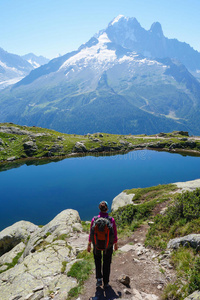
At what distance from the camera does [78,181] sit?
61156 mm

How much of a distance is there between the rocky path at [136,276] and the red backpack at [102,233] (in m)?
2.35

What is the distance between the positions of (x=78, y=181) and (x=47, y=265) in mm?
46750

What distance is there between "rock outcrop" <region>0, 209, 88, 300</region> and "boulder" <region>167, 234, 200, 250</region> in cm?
672

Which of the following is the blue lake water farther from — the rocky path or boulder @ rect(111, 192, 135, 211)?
the rocky path

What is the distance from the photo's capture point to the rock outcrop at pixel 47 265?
11461 millimetres

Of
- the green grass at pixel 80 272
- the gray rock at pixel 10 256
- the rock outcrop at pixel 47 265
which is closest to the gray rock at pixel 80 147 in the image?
the rock outcrop at pixel 47 265

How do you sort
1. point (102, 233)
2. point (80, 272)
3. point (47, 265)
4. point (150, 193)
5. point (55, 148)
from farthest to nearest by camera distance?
point (55, 148)
point (150, 193)
point (47, 265)
point (80, 272)
point (102, 233)

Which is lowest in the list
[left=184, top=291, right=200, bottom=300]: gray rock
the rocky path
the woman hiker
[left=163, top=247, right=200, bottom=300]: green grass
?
the rocky path

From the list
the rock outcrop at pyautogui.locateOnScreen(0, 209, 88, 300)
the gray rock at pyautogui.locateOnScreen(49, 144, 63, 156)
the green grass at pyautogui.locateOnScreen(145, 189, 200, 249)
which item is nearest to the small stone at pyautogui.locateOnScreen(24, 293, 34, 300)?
the rock outcrop at pyautogui.locateOnScreen(0, 209, 88, 300)

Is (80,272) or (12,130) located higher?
(12,130)

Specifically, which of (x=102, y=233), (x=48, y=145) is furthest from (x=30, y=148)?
(x=102, y=233)

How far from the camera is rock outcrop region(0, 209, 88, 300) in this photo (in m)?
11.5

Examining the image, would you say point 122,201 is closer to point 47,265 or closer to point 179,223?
point 179,223

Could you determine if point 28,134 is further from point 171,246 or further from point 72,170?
point 171,246
